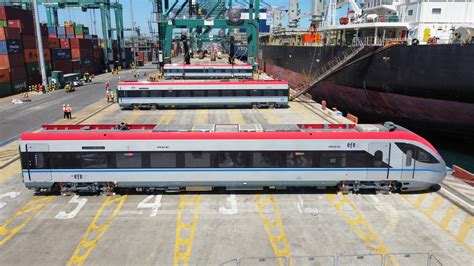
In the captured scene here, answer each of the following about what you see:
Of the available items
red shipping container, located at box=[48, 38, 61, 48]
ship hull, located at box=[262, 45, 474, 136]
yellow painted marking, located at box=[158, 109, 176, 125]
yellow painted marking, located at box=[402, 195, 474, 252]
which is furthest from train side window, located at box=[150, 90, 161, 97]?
red shipping container, located at box=[48, 38, 61, 48]

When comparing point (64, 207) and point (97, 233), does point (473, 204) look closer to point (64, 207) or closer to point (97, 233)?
point (97, 233)

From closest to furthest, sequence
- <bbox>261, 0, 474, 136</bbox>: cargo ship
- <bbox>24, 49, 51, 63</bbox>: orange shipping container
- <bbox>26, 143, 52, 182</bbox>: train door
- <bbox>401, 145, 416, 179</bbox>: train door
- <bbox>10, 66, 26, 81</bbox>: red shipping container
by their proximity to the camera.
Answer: <bbox>26, 143, 52, 182</bbox>: train door, <bbox>401, 145, 416, 179</bbox>: train door, <bbox>261, 0, 474, 136</bbox>: cargo ship, <bbox>10, 66, 26, 81</bbox>: red shipping container, <bbox>24, 49, 51, 63</bbox>: orange shipping container

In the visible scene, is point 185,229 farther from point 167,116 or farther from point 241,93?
point 241,93

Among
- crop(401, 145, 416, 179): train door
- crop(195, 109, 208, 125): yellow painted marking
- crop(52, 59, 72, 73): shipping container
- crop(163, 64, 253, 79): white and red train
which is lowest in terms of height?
crop(195, 109, 208, 125): yellow painted marking

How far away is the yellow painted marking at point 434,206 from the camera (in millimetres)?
14370

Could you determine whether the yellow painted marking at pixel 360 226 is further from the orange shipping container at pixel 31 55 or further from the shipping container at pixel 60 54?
the shipping container at pixel 60 54

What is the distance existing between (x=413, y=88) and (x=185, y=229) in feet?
75.9

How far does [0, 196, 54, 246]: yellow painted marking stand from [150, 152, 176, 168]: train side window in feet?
16.8

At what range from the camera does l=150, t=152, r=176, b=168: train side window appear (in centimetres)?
1528

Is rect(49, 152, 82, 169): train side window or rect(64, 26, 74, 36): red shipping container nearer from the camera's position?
rect(49, 152, 82, 169): train side window

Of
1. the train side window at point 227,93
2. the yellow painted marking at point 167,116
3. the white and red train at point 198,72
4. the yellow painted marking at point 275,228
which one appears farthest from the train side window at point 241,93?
the white and red train at point 198,72

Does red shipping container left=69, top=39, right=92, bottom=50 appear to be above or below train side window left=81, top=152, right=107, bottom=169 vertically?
above

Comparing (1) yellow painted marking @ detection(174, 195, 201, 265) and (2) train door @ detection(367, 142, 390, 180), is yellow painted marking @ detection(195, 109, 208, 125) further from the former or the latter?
(2) train door @ detection(367, 142, 390, 180)

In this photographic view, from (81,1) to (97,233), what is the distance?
8356 centimetres
